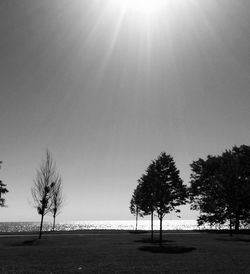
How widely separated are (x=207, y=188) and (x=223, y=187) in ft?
Answer: 49.4

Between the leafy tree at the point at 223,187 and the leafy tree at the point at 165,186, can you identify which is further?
the leafy tree at the point at 223,187

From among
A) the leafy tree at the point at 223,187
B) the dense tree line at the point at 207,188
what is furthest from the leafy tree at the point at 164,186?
the leafy tree at the point at 223,187

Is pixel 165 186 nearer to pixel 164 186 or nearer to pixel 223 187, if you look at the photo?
pixel 164 186

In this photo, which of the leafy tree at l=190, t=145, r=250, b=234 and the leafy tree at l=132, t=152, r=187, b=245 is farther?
the leafy tree at l=190, t=145, r=250, b=234

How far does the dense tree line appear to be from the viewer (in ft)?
115

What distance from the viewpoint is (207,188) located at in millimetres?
56031

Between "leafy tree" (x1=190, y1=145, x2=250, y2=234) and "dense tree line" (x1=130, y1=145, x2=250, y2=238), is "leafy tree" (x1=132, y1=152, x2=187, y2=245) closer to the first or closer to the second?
"dense tree line" (x1=130, y1=145, x2=250, y2=238)

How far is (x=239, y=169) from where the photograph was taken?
44.2m

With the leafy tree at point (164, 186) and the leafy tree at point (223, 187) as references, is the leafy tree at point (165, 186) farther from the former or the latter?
the leafy tree at point (223, 187)

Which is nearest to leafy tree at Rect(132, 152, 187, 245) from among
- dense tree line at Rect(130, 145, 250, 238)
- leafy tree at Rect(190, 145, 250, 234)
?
dense tree line at Rect(130, 145, 250, 238)

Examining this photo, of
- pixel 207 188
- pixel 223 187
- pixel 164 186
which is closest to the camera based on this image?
pixel 164 186

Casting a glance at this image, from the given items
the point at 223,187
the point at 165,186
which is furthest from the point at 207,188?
the point at 165,186

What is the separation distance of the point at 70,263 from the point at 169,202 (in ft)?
68.2

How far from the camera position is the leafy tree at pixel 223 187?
41375mm
